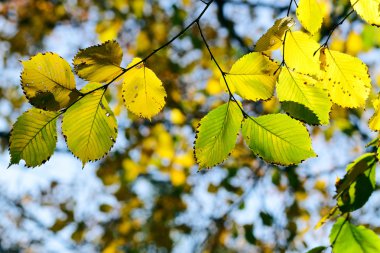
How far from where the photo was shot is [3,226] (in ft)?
26.8

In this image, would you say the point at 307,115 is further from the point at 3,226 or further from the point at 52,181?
the point at 3,226

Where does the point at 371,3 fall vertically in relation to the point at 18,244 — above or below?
A: below

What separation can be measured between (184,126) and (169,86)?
370 mm

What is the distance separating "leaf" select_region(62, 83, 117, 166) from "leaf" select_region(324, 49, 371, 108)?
31cm

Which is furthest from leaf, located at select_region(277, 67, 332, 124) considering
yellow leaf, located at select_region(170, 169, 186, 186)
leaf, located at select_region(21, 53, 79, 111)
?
yellow leaf, located at select_region(170, 169, 186, 186)

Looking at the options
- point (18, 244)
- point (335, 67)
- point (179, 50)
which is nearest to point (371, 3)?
point (335, 67)

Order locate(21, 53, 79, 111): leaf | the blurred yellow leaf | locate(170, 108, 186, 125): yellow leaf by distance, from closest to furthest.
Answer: locate(21, 53, 79, 111): leaf
the blurred yellow leaf
locate(170, 108, 186, 125): yellow leaf

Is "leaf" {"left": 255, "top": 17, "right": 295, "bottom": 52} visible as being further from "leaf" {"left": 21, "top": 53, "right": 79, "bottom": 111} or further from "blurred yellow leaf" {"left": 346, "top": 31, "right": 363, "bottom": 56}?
"blurred yellow leaf" {"left": 346, "top": 31, "right": 363, "bottom": 56}

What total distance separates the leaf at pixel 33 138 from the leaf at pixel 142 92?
0.37 ft

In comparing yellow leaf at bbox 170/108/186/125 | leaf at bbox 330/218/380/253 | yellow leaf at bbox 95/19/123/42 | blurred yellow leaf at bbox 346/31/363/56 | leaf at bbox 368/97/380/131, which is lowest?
leaf at bbox 330/218/380/253

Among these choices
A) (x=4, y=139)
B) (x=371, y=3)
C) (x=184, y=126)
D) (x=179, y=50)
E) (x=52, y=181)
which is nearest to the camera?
(x=371, y=3)

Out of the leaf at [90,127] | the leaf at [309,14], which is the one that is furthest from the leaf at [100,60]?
the leaf at [309,14]

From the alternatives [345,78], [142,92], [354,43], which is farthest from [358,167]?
[354,43]

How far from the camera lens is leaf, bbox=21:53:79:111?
49 centimetres
